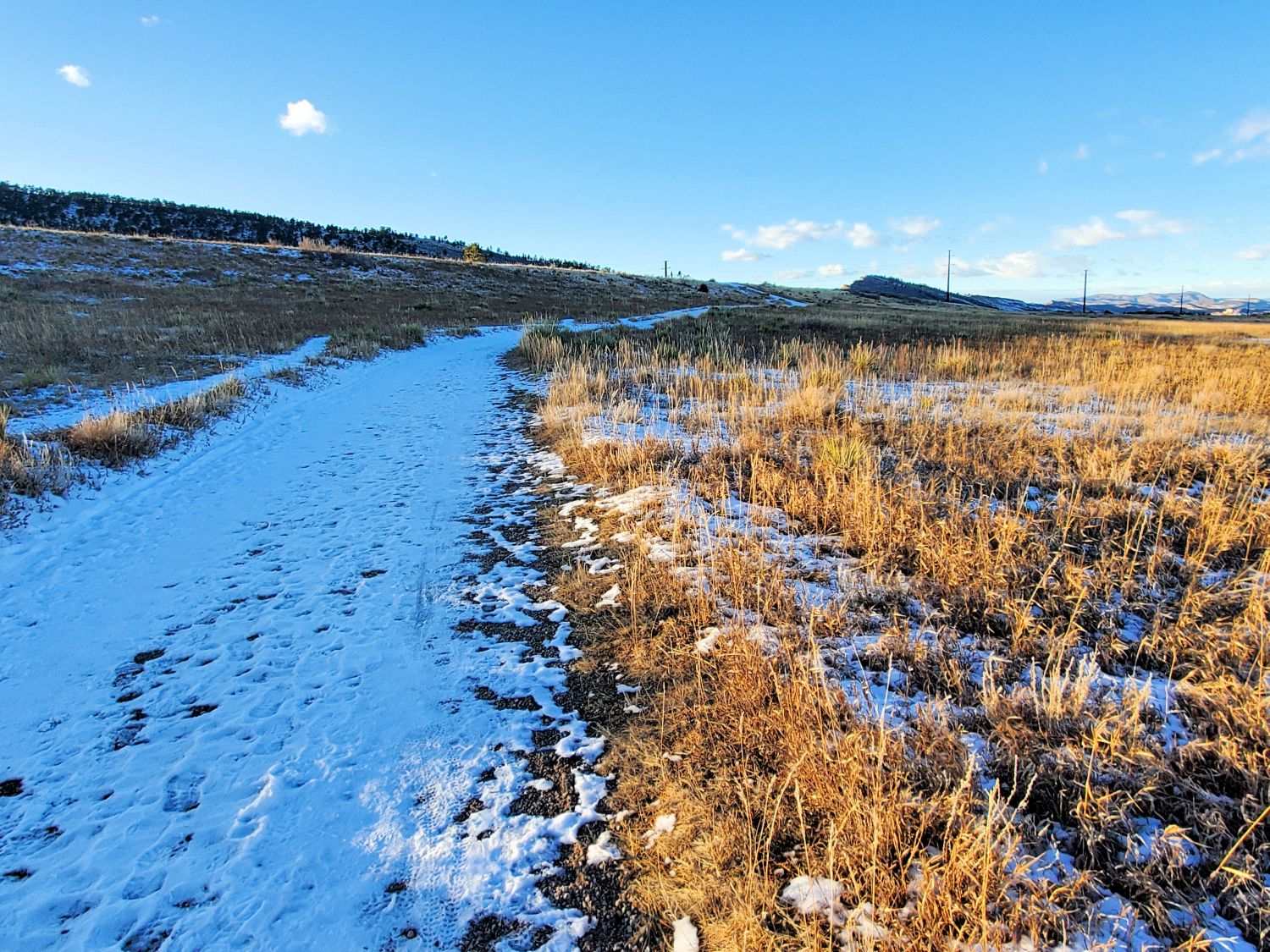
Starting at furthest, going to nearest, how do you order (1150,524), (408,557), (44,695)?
(408,557), (1150,524), (44,695)

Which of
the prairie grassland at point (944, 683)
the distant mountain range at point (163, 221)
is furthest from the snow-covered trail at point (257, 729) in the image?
the distant mountain range at point (163, 221)

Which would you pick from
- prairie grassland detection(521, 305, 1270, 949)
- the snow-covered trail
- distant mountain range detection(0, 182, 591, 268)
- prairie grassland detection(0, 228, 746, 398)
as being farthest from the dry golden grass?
distant mountain range detection(0, 182, 591, 268)

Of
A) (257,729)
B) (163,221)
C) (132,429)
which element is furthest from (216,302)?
(163,221)

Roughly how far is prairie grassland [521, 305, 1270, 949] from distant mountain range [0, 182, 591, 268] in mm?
58324

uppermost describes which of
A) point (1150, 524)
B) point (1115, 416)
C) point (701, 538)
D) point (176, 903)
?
point (1115, 416)

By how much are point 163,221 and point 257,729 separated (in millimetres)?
78775

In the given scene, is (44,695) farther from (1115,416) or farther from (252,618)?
(1115,416)

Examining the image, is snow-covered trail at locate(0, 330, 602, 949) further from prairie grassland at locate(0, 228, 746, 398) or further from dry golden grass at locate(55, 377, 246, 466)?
prairie grassland at locate(0, 228, 746, 398)

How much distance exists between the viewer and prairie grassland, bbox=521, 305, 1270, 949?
1798 millimetres

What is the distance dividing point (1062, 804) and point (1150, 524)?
3.45 metres

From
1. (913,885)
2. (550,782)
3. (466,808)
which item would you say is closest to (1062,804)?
(913,885)

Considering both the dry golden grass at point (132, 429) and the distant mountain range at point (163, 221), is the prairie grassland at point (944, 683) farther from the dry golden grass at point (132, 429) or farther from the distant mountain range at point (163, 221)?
the distant mountain range at point (163, 221)

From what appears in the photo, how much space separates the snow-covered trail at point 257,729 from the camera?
82.3 inches

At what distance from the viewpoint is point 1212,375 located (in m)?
10.1
